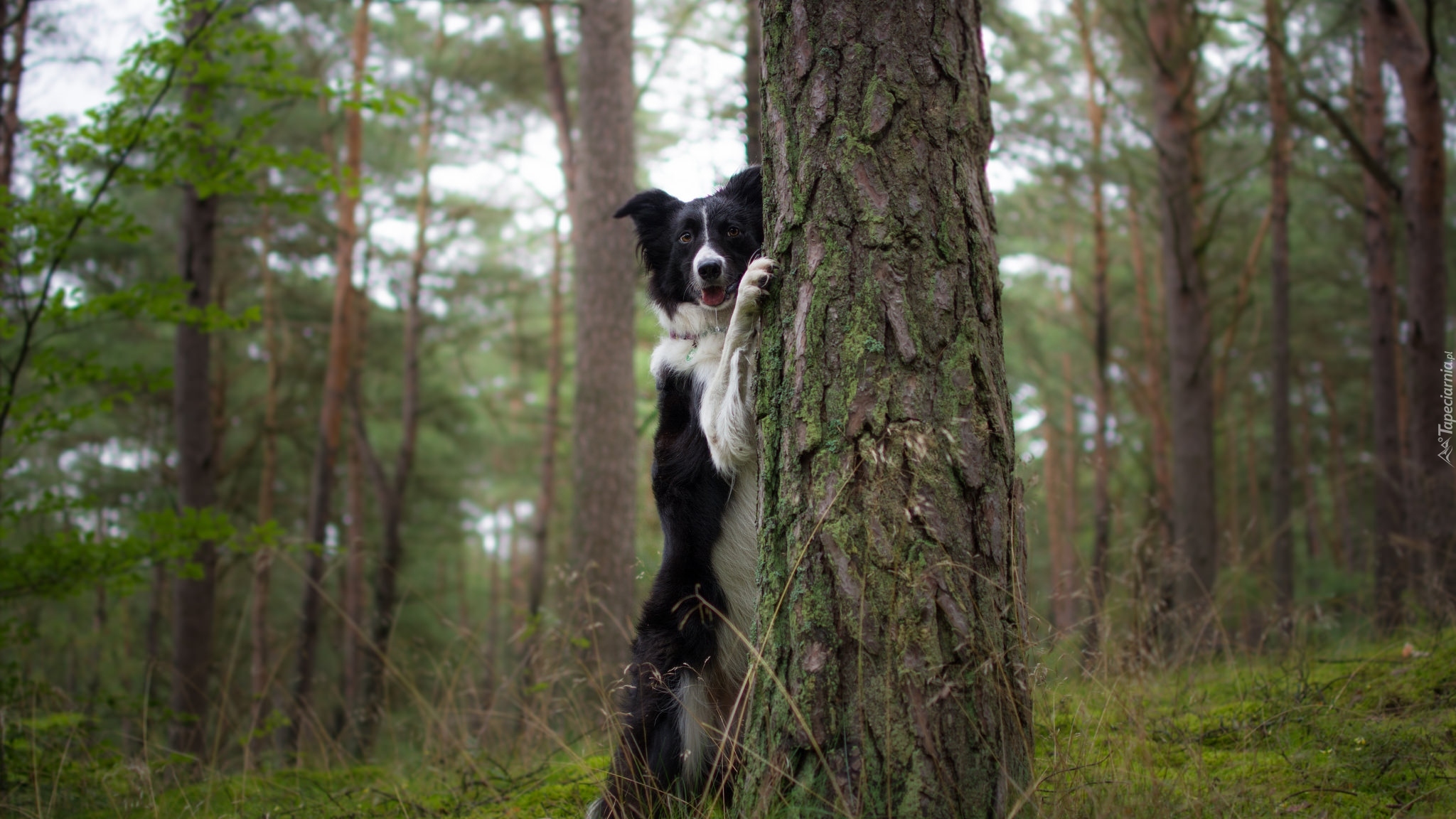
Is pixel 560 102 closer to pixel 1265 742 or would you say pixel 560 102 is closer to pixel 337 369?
pixel 337 369

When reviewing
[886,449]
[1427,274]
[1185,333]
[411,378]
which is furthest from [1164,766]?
[411,378]

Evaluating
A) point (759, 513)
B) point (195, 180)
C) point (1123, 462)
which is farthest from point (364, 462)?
point (1123, 462)

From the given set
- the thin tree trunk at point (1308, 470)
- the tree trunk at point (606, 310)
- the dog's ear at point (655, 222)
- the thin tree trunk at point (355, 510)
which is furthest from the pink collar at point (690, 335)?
the thin tree trunk at point (1308, 470)

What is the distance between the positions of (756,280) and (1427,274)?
19.9 ft

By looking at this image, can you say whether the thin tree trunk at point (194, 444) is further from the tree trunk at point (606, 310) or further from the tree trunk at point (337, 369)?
the tree trunk at point (337, 369)

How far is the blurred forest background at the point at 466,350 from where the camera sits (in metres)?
4.59

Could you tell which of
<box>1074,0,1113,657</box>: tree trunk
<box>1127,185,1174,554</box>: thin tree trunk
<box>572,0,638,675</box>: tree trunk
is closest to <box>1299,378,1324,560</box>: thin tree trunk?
<box>1127,185,1174,554</box>: thin tree trunk

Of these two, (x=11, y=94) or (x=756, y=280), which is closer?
(x=756, y=280)

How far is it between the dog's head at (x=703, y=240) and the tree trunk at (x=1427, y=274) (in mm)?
5177

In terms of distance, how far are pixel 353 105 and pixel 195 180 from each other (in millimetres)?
1045

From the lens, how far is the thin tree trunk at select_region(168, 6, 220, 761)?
694 centimetres

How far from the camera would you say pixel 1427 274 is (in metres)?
5.93

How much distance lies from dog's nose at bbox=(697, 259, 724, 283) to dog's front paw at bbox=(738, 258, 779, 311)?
0.87 m

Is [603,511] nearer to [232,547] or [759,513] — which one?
[232,547]
